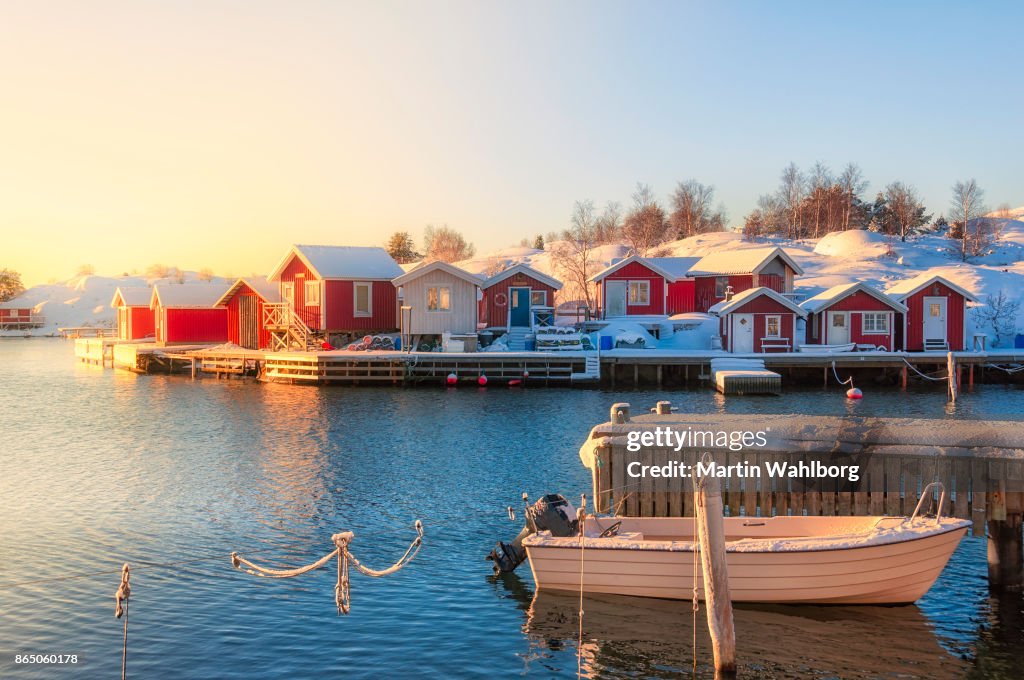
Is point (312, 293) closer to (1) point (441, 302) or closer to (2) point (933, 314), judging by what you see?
(1) point (441, 302)

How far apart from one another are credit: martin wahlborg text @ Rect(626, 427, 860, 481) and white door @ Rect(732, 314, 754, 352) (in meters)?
39.9

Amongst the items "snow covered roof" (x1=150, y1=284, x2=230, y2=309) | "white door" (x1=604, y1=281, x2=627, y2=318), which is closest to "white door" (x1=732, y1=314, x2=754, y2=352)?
"white door" (x1=604, y1=281, x2=627, y2=318)

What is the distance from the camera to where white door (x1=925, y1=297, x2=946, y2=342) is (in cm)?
5444

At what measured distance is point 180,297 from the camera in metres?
68.9

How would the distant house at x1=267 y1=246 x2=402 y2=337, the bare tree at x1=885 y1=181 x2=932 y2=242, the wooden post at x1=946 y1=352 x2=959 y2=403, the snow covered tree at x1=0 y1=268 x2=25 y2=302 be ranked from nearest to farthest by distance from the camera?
the wooden post at x1=946 y1=352 x2=959 y2=403
the distant house at x1=267 y1=246 x2=402 y2=337
the bare tree at x1=885 y1=181 x2=932 y2=242
the snow covered tree at x1=0 y1=268 x2=25 y2=302

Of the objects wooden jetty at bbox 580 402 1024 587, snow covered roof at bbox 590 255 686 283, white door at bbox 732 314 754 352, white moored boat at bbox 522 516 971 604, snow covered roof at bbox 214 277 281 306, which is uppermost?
snow covered roof at bbox 590 255 686 283

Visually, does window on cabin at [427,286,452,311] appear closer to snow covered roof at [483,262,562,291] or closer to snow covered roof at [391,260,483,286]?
snow covered roof at [391,260,483,286]

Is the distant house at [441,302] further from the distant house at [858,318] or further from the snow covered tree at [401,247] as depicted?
the snow covered tree at [401,247]

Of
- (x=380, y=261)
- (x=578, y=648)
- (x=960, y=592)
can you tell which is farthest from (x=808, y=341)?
(x=578, y=648)

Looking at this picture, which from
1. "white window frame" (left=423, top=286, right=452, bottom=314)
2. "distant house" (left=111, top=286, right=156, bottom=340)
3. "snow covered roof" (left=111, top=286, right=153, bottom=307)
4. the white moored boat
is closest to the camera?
the white moored boat

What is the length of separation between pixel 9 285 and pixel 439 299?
156422 millimetres

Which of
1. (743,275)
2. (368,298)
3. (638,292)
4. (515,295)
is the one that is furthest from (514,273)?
(743,275)

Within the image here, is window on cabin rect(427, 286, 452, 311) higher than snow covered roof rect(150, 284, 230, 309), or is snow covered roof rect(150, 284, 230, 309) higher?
snow covered roof rect(150, 284, 230, 309)

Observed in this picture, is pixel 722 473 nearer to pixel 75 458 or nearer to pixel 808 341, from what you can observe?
pixel 75 458
